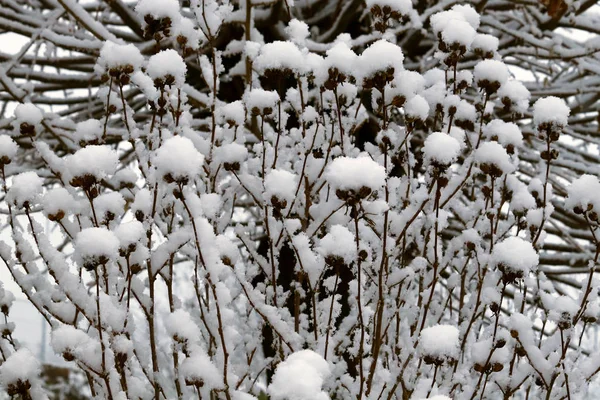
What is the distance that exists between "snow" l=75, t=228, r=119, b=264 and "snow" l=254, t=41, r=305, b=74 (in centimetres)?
58

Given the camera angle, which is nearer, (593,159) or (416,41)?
(416,41)

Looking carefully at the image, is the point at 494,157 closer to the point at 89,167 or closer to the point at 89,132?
the point at 89,167

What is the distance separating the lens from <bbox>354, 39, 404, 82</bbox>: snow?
52.9 inches

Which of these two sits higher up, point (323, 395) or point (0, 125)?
point (0, 125)

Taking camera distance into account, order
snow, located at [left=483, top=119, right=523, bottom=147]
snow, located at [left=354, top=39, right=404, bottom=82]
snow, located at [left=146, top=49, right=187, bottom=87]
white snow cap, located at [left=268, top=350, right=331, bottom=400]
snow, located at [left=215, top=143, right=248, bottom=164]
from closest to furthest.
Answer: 1. white snow cap, located at [left=268, top=350, right=331, bottom=400]
2. snow, located at [left=354, top=39, right=404, bottom=82]
3. snow, located at [left=146, top=49, right=187, bottom=87]
4. snow, located at [left=215, top=143, right=248, bottom=164]
5. snow, located at [left=483, top=119, right=523, bottom=147]

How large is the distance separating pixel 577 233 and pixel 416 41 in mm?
2322

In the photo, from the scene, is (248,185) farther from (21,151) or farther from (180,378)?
(21,151)

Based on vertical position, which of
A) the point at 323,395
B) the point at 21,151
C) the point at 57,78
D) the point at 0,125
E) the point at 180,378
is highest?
the point at 21,151

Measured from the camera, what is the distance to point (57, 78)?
418cm

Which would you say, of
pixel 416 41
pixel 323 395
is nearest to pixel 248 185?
pixel 323 395

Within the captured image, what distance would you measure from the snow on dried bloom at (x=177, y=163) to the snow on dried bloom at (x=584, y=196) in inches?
36.0

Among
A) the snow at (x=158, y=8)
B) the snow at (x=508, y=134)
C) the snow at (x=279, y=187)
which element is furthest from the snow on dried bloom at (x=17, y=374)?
the snow at (x=508, y=134)

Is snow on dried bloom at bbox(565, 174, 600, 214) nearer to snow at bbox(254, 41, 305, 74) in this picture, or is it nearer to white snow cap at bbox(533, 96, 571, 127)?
white snow cap at bbox(533, 96, 571, 127)

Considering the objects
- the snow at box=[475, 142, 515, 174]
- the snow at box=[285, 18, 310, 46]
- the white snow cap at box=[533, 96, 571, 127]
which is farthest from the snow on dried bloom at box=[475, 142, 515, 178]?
the snow at box=[285, 18, 310, 46]
